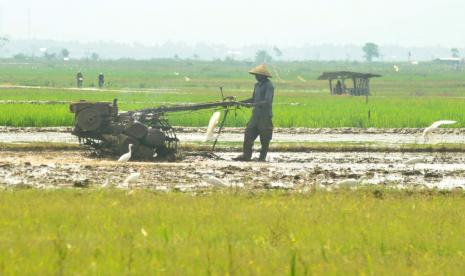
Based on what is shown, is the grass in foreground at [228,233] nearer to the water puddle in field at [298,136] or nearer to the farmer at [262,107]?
the farmer at [262,107]

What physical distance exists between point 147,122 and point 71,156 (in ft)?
4.63

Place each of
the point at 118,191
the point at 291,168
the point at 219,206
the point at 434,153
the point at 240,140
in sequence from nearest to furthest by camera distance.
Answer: the point at 219,206 < the point at 118,191 < the point at 291,168 < the point at 434,153 < the point at 240,140

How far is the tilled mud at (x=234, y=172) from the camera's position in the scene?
12633 millimetres

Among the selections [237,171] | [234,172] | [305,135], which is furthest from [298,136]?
[234,172]

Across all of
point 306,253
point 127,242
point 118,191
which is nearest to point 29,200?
point 118,191

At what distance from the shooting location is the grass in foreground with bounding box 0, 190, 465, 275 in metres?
6.47

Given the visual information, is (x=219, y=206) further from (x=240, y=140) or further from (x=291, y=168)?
(x=240, y=140)

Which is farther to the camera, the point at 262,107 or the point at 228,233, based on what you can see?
the point at 262,107

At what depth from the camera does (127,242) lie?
288 inches

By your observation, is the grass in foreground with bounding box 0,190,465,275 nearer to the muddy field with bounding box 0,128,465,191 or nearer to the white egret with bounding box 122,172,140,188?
the white egret with bounding box 122,172,140,188

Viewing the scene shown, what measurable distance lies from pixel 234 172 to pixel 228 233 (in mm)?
6699

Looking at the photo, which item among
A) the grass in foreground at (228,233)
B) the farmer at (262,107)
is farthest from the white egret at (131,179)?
the farmer at (262,107)

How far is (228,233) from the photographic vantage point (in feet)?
25.7

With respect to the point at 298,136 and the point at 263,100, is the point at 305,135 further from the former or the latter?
the point at 263,100
